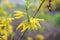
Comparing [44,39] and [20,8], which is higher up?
[20,8]

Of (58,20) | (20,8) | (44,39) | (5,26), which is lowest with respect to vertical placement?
(44,39)

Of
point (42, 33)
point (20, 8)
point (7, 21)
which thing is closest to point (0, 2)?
point (20, 8)

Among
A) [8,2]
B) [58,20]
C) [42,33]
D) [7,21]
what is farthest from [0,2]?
[7,21]

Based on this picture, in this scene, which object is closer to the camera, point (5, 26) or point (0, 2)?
point (5, 26)

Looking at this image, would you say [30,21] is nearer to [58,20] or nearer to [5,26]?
[5,26]

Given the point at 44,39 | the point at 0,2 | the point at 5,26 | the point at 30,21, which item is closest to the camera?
the point at 30,21

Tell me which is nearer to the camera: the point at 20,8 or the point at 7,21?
the point at 7,21

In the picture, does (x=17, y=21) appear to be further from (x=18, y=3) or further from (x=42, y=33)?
(x=42, y=33)

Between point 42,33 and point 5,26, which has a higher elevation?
point 5,26

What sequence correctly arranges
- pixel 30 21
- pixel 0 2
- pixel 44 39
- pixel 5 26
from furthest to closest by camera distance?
1. pixel 44 39
2. pixel 0 2
3. pixel 5 26
4. pixel 30 21
